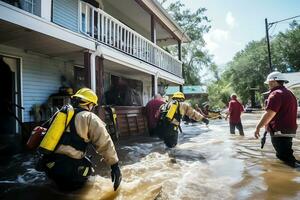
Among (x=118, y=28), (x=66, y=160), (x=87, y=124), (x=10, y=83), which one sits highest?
(x=118, y=28)

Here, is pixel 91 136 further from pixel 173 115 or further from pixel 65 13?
pixel 65 13

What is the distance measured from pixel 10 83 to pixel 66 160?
20.6ft

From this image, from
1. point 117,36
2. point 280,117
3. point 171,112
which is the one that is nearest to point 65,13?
point 117,36

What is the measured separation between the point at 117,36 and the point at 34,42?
336cm

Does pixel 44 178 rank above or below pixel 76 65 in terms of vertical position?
below

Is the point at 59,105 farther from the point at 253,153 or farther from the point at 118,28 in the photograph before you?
the point at 253,153

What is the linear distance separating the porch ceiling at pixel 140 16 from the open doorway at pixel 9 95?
611 centimetres

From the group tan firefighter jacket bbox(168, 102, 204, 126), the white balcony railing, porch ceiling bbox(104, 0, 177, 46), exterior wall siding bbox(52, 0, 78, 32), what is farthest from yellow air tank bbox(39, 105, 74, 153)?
porch ceiling bbox(104, 0, 177, 46)

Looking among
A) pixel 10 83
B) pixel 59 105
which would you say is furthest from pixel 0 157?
pixel 59 105

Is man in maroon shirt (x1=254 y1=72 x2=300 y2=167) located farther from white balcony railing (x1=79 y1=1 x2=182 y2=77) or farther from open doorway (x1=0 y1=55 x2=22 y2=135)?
open doorway (x1=0 y1=55 x2=22 y2=135)

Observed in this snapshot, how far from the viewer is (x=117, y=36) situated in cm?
1134

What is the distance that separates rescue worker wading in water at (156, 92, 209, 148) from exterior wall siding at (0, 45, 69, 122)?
14.0 ft

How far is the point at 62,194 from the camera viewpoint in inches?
177

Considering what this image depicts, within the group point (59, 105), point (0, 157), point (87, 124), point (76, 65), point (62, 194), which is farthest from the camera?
point (76, 65)
